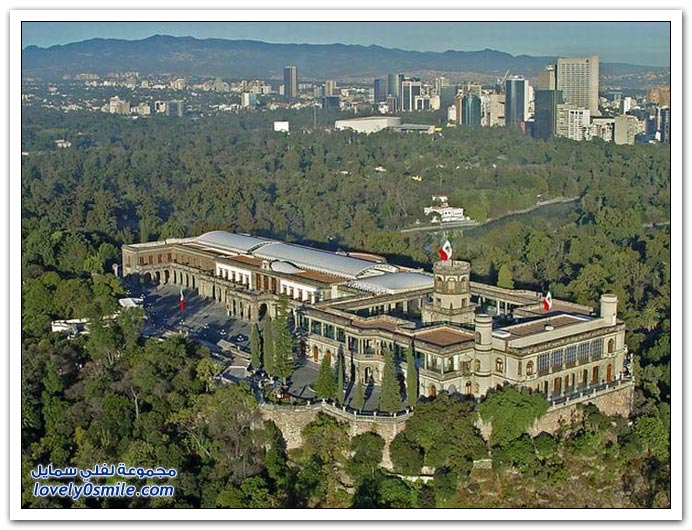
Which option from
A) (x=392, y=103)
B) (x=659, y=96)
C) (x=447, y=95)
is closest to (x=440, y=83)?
(x=447, y=95)

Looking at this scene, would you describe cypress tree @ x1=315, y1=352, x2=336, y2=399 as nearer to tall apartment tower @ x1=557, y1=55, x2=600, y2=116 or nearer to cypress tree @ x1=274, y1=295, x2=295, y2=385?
cypress tree @ x1=274, y1=295, x2=295, y2=385

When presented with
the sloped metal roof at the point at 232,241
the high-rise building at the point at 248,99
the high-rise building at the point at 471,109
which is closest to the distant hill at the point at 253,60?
the high-rise building at the point at 471,109

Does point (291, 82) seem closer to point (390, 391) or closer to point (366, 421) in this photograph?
point (390, 391)

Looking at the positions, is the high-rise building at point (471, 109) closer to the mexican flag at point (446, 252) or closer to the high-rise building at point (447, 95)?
the high-rise building at point (447, 95)

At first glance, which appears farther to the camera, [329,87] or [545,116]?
Answer: [329,87]

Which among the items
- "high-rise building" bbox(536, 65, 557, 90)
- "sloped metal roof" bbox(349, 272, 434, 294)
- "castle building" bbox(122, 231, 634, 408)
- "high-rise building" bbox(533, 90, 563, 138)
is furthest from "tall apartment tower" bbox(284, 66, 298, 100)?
"sloped metal roof" bbox(349, 272, 434, 294)
